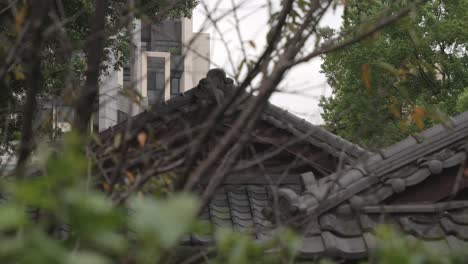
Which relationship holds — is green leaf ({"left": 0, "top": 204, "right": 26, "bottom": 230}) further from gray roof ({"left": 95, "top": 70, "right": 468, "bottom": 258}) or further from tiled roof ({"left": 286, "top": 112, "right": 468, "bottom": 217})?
tiled roof ({"left": 286, "top": 112, "right": 468, "bottom": 217})

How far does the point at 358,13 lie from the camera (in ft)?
81.9

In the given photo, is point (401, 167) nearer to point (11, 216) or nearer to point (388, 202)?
point (388, 202)

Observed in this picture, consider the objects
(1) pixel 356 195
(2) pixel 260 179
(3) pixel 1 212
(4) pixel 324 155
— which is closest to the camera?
(3) pixel 1 212

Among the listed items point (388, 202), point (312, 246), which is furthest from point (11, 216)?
point (388, 202)

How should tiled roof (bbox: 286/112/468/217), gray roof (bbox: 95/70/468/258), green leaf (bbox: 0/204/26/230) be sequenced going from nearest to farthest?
green leaf (bbox: 0/204/26/230), gray roof (bbox: 95/70/468/258), tiled roof (bbox: 286/112/468/217)

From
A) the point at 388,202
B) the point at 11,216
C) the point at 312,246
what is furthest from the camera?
the point at 388,202

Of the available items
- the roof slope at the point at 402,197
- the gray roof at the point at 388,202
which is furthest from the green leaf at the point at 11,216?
the roof slope at the point at 402,197

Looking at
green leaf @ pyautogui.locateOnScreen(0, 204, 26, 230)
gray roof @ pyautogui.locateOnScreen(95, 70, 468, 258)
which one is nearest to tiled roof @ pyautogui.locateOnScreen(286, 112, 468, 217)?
gray roof @ pyautogui.locateOnScreen(95, 70, 468, 258)

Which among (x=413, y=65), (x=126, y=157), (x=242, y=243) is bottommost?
(x=242, y=243)

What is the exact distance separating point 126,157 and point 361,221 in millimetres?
3225

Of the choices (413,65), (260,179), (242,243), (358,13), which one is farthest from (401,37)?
(242,243)

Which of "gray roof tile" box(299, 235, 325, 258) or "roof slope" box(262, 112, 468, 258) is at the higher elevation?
"roof slope" box(262, 112, 468, 258)

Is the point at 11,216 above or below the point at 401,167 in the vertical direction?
below

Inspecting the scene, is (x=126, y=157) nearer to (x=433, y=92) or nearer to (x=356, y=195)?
(x=356, y=195)
